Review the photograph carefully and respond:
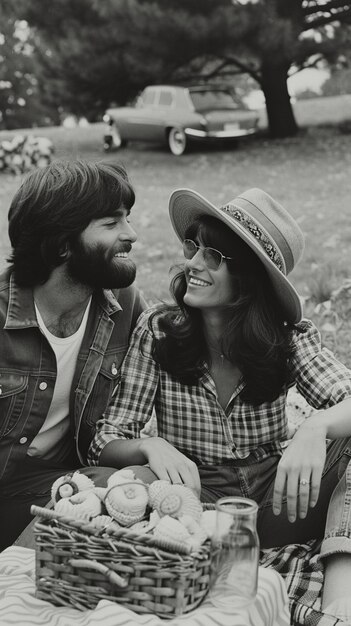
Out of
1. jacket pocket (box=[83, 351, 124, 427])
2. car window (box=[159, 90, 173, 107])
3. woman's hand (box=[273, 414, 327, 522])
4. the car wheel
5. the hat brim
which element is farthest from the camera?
the car wheel

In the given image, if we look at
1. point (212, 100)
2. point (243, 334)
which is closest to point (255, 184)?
point (212, 100)

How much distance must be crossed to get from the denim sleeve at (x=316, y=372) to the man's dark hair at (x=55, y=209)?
837 mm

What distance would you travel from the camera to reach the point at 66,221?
126 inches

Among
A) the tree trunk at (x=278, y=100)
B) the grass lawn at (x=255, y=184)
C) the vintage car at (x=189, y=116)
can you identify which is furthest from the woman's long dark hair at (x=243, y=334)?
the tree trunk at (x=278, y=100)

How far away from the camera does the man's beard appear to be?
10.6 feet

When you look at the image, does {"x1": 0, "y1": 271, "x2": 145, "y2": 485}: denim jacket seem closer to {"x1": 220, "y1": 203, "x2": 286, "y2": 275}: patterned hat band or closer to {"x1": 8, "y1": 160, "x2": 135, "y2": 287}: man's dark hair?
{"x1": 8, "y1": 160, "x2": 135, "y2": 287}: man's dark hair

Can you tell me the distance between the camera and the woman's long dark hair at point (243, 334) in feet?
10.3

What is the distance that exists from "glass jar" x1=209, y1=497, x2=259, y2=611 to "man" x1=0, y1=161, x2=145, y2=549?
116 centimetres

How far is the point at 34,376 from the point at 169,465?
0.68 metres

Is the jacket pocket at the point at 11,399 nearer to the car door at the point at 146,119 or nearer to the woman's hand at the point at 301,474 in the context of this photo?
the woman's hand at the point at 301,474

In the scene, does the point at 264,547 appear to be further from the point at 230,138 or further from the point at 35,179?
the point at 230,138

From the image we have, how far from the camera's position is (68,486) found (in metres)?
2.48

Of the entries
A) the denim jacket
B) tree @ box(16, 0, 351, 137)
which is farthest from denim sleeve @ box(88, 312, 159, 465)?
tree @ box(16, 0, 351, 137)

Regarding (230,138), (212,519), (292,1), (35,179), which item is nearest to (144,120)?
(230,138)
